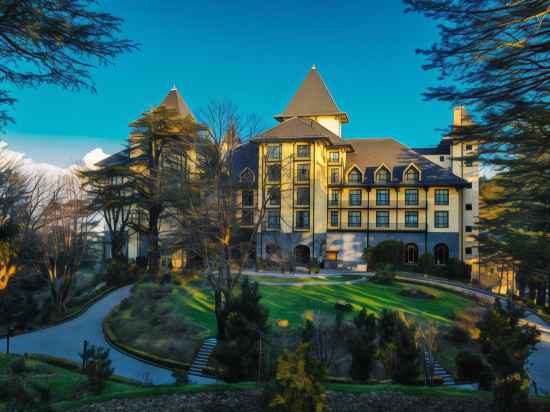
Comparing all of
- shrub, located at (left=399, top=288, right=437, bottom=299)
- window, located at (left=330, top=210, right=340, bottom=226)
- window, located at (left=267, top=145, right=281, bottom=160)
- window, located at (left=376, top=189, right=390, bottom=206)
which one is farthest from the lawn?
window, located at (left=267, top=145, right=281, bottom=160)

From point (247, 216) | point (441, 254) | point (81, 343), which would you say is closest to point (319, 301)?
point (247, 216)

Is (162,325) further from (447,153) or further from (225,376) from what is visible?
(447,153)

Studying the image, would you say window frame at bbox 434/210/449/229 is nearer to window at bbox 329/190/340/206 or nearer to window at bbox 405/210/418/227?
window at bbox 405/210/418/227

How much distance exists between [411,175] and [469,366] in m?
27.4

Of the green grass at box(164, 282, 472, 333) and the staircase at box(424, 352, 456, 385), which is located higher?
the green grass at box(164, 282, 472, 333)

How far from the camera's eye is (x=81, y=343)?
19.9 m

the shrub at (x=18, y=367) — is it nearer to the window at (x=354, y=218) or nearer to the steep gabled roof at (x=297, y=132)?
the steep gabled roof at (x=297, y=132)

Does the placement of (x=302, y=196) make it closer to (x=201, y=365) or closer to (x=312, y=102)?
(x=312, y=102)

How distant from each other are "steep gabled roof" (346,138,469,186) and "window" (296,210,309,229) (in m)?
A: 7.60

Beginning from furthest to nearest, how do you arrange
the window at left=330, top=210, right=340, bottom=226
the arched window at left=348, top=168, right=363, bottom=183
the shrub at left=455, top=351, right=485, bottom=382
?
the window at left=330, top=210, right=340, bottom=226 → the arched window at left=348, top=168, right=363, bottom=183 → the shrub at left=455, top=351, right=485, bottom=382

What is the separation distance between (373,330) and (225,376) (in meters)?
5.97

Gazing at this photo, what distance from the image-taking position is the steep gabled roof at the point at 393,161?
39281mm

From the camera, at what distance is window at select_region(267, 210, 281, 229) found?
40031 mm

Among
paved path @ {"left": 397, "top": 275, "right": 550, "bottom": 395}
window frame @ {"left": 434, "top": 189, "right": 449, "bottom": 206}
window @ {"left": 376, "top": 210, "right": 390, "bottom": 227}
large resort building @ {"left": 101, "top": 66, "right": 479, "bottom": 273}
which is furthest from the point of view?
window @ {"left": 376, "top": 210, "right": 390, "bottom": 227}
